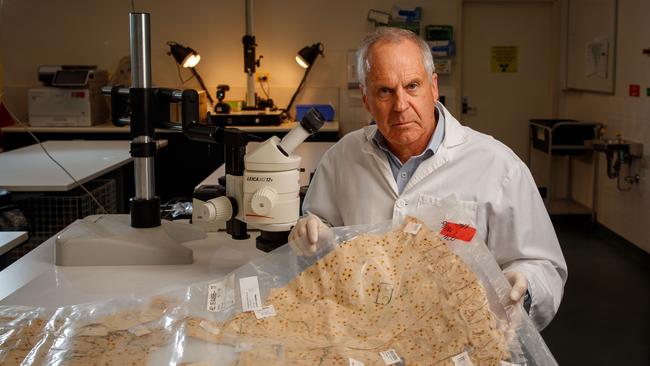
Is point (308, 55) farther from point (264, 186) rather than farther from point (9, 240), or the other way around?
point (264, 186)

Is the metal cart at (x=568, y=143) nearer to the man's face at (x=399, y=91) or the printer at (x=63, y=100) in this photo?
the printer at (x=63, y=100)

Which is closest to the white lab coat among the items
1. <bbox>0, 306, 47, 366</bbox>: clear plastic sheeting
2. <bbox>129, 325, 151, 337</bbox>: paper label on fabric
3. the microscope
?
the microscope

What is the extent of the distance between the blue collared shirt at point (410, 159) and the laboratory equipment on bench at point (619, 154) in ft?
11.9

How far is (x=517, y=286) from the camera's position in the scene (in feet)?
4.23

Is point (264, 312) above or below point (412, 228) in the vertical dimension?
below

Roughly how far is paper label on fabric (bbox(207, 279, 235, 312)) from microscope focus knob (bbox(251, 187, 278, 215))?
0.21 m

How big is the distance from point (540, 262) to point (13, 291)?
3.97 feet

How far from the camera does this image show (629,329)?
146 inches

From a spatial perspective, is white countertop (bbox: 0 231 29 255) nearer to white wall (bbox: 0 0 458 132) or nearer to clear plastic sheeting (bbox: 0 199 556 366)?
clear plastic sheeting (bbox: 0 199 556 366)

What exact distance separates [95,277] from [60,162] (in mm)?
2402

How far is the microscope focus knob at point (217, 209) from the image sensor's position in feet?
5.32

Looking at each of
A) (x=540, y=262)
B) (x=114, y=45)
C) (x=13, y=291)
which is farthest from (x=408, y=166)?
(x=114, y=45)

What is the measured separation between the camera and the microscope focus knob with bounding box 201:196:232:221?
1621mm

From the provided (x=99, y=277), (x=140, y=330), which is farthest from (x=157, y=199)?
(x=140, y=330)
